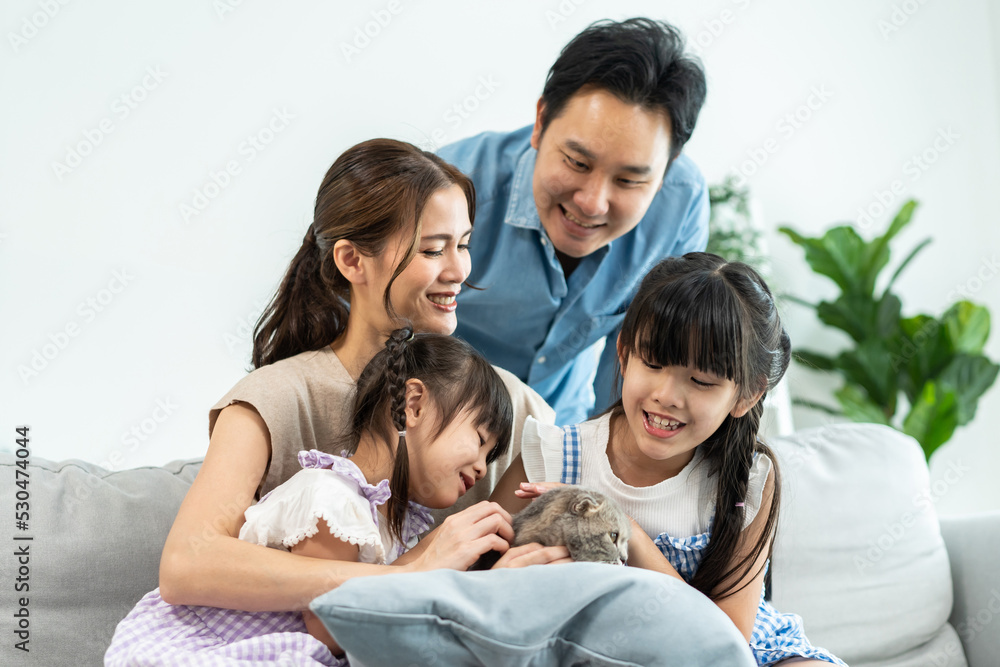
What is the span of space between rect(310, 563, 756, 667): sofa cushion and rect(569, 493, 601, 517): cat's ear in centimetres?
21

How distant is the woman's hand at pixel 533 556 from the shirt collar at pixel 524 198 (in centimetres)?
86

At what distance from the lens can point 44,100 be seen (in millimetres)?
2143

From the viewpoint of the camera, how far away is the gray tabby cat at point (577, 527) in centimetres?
106

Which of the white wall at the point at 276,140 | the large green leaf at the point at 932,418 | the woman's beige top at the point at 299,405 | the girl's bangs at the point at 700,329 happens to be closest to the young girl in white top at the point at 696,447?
the girl's bangs at the point at 700,329

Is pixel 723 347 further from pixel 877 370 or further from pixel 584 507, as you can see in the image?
pixel 877 370

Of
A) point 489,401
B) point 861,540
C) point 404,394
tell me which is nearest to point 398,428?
point 404,394

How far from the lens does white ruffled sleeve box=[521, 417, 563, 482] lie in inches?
53.6

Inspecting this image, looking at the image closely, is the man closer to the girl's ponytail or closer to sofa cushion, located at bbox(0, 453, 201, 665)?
the girl's ponytail

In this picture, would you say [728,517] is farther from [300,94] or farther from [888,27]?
[888,27]

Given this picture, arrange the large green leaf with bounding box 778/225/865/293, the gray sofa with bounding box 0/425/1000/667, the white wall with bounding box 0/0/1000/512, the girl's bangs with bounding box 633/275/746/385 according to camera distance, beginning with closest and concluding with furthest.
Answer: the girl's bangs with bounding box 633/275/746/385, the gray sofa with bounding box 0/425/1000/667, the white wall with bounding box 0/0/1000/512, the large green leaf with bounding box 778/225/865/293

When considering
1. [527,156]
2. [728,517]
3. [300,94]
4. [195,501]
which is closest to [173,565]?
[195,501]

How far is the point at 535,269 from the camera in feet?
5.79

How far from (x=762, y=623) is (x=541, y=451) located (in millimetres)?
473

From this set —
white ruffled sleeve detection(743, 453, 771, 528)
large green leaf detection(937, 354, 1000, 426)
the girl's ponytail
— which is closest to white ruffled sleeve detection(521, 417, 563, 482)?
white ruffled sleeve detection(743, 453, 771, 528)
